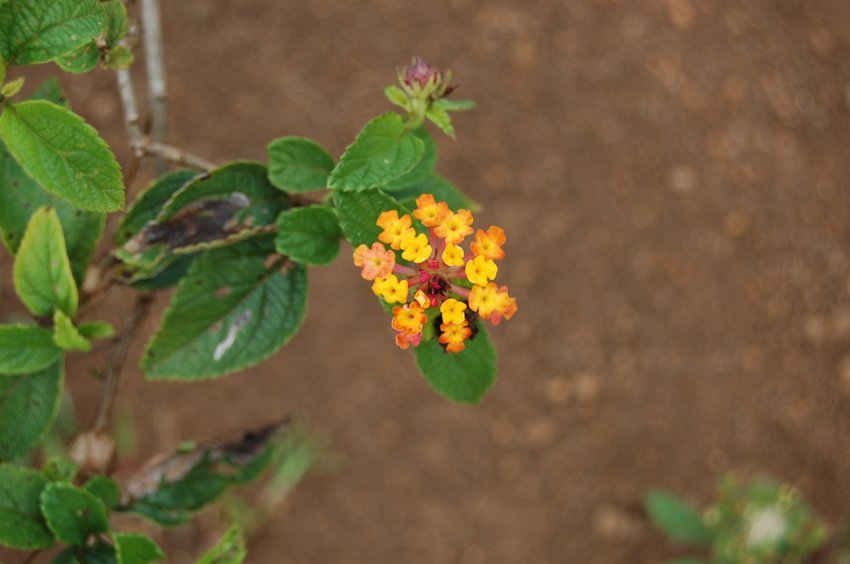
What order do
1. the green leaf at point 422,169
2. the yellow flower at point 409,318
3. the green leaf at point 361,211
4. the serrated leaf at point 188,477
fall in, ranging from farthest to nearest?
1. the serrated leaf at point 188,477
2. the green leaf at point 422,169
3. the green leaf at point 361,211
4. the yellow flower at point 409,318

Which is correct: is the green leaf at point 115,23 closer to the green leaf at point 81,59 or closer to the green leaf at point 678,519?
the green leaf at point 81,59

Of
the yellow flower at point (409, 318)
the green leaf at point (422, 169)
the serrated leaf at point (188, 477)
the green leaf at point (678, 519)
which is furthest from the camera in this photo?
the green leaf at point (678, 519)

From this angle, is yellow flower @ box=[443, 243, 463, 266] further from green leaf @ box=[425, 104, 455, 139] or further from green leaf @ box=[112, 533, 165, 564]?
green leaf @ box=[112, 533, 165, 564]

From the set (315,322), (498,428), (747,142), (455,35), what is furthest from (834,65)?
(315,322)

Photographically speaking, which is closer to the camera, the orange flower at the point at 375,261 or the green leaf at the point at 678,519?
the orange flower at the point at 375,261

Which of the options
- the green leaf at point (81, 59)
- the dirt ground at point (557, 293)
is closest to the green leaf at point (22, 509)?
the green leaf at point (81, 59)

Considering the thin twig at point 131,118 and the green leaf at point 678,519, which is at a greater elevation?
the green leaf at point 678,519

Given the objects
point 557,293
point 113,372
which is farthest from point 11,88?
point 557,293

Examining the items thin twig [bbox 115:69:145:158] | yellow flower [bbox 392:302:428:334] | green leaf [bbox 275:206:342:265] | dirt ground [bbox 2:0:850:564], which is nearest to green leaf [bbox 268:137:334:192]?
green leaf [bbox 275:206:342:265]
